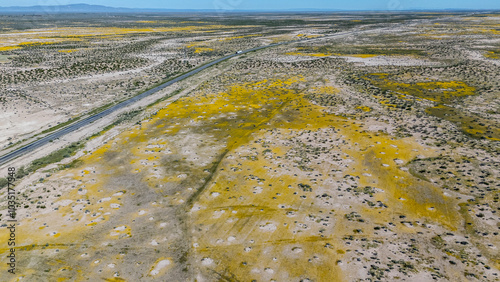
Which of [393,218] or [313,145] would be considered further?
[313,145]

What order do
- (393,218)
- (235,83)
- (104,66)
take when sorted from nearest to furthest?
(393,218)
(235,83)
(104,66)

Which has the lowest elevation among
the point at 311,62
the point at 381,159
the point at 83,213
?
the point at 83,213

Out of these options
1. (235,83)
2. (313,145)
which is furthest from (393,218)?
A: (235,83)

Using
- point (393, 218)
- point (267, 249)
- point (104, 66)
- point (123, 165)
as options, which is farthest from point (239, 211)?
point (104, 66)

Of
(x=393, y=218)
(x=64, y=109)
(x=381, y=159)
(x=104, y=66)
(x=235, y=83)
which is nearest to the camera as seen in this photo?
(x=393, y=218)

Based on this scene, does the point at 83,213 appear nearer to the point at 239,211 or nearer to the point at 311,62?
the point at 239,211

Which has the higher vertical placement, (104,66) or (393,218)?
(104,66)
